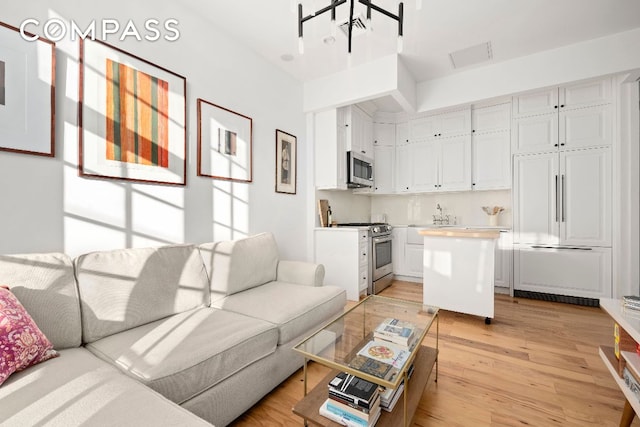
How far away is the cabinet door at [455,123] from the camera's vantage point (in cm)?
418

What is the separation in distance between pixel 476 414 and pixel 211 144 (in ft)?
8.87

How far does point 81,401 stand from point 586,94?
5066 mm

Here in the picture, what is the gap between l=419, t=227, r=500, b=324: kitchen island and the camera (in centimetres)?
269

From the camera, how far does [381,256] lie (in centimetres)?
411

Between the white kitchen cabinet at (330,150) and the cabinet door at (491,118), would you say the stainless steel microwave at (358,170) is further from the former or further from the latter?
the cabinet door at (491,118)

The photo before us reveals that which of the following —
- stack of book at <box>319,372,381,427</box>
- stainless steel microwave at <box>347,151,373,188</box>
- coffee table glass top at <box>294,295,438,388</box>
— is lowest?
stack of book at <box>319,372,381,427</box>

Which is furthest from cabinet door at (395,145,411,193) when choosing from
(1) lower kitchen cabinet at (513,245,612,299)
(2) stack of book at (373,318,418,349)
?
(2) stack of book at (373,318,418,349)

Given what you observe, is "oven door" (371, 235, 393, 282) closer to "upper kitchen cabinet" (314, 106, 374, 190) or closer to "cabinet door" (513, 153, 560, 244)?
"upper kitchen cabinet" (314, 106, 374, 190)

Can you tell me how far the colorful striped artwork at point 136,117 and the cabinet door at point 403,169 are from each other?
3533 millimetres

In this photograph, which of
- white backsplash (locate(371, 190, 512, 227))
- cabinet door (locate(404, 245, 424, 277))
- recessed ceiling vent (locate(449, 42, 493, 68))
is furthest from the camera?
cabinet door (locate(404, 245, 424, 277))

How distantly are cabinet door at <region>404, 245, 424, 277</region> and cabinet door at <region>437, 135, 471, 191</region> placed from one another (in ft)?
3.26

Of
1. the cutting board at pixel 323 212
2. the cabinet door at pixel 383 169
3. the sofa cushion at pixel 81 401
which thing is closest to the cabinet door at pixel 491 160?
the cabinet door at pixel 383 169

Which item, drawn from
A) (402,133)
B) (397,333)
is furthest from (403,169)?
(397,333)

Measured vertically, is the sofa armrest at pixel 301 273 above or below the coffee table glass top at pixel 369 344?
above
